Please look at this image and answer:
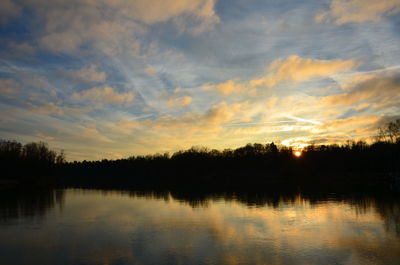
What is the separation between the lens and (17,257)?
1720cm

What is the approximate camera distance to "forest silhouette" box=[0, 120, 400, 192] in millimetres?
77500

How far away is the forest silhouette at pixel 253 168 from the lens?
77.5 metres

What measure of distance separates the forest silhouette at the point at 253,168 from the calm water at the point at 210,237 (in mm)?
38190

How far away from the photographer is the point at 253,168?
119 metres

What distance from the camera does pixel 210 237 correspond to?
68.0ft

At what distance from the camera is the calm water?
629 inches

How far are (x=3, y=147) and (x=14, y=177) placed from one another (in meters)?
17.8

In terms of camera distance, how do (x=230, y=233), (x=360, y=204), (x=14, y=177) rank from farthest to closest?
(x=14, y=177) < (x=360, y=204) < (x=230, y=233)

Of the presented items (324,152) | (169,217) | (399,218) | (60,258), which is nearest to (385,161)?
(324,152)

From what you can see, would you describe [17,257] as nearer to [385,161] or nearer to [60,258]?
[60,258]

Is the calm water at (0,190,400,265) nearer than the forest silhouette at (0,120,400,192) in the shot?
Yes

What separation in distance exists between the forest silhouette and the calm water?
38.2 m

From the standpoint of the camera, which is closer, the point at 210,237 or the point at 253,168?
the point at 210,237

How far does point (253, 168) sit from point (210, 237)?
9996cm
